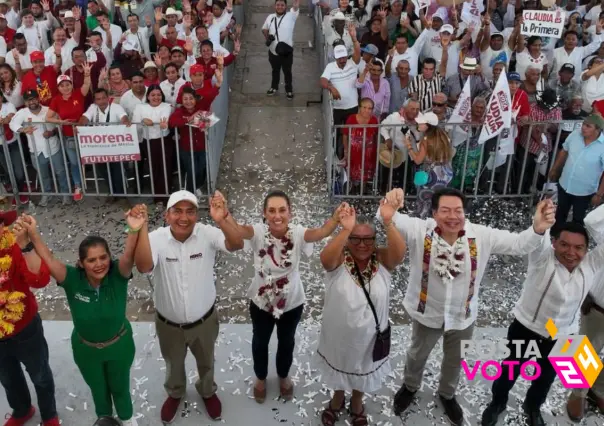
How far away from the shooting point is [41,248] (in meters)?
3.58

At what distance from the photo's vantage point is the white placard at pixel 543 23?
8453 millimetres

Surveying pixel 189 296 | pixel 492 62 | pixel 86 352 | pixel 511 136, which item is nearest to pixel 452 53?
pixel 492 62

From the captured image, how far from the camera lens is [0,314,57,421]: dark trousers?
3922mm

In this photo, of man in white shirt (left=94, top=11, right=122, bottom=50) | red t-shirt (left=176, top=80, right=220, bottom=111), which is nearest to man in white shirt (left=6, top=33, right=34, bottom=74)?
man in white shirt (left=94, top=11, right=122, bottom=50)

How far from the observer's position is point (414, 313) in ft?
13.9

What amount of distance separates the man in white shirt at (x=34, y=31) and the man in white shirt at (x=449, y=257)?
8370 mm

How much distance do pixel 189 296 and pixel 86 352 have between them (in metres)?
0.74

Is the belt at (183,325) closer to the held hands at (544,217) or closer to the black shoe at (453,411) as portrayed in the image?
the black shoe at (453,411)

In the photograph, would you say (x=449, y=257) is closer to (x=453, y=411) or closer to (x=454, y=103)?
(x=453, y=411)

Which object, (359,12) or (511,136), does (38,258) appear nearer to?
(511,136)

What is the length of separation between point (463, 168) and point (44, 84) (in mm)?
5604

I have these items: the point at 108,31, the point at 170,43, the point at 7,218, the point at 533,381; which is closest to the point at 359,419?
the point at 533,381

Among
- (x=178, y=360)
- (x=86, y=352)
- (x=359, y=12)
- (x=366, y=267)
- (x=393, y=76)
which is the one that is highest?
(x=359, y=12)

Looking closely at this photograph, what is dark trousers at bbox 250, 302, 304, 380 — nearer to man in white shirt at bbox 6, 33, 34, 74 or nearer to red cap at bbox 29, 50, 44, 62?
red cap at bbox 29, 50, 44, 62
